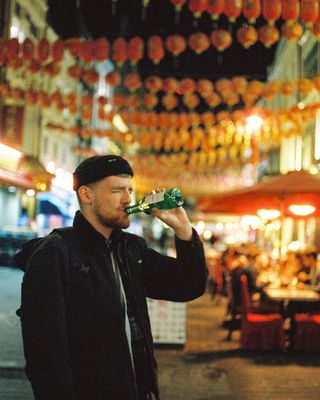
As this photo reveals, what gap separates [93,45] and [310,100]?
44.8 feet

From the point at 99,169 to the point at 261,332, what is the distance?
765 cm

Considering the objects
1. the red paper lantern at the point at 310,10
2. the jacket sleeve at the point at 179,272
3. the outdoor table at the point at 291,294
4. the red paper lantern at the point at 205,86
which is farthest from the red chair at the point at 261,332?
the red paper lantern at the point at 205,86

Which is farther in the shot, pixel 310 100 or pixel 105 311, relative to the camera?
pixel 310 100

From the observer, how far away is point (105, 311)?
263 cm

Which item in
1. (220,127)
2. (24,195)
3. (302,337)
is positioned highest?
(220,127)

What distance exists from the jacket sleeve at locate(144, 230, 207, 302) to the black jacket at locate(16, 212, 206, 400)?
0.30 m

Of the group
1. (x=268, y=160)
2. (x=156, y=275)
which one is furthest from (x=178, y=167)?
(x=156, y=275)

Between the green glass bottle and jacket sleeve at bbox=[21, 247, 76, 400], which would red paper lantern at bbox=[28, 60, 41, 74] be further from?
jacket sleeve at bbox=[21, 247, 76, 400]

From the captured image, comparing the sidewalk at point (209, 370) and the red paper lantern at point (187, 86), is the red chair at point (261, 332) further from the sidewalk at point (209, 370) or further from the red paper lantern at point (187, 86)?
the red paper lantern at point (187, 86)

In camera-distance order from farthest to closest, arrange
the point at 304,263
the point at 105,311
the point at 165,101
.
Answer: the point at 165,101, the point at 304,263, the point at 105,311

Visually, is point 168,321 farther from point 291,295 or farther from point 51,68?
point 51,68

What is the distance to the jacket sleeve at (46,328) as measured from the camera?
7.93 ft

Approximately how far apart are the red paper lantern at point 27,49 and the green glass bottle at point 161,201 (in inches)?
430

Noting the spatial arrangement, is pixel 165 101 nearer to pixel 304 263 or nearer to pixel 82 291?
pixel 304 263
